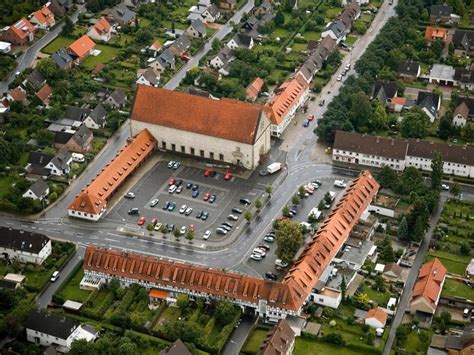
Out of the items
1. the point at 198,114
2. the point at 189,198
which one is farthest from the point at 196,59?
the point at 189,198

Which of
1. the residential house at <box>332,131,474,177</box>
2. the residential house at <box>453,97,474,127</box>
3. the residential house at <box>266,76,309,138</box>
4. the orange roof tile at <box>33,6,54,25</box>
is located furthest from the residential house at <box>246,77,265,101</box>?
the orange roof tile at <box>33,6,54,25</box>

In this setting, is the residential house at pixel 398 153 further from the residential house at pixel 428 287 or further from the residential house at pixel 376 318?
the residential house at pixel 376 318

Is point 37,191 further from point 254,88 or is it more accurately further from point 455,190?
point 455,190

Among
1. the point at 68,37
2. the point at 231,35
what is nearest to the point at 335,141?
the point at 231,35

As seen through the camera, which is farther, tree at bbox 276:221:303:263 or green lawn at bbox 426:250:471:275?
green lawn at bbox 426:250:471:275

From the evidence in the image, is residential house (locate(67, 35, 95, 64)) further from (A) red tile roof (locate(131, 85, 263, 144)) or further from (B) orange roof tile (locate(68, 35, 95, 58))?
(A) red tile roof (locate(131, 85, 263, 144))

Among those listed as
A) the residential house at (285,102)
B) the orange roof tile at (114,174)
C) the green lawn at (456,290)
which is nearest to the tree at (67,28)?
the orange roof tile at (114,174)
